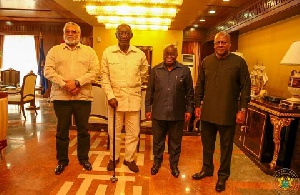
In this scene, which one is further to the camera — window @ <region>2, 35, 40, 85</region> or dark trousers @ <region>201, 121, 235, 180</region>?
window @ <region>2, 35, 40, 85</region>

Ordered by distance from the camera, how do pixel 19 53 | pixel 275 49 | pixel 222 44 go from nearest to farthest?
1. pixel 222 44
2. pixel 275 49
3. pixel 19 53

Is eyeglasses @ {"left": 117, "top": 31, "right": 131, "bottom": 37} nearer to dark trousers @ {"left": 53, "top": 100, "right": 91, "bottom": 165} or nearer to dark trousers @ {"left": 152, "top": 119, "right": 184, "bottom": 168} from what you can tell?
dark trousers @ {"left": 53, "top": 100, "right": 91, "bottom": 165}

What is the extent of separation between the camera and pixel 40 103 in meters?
7.75

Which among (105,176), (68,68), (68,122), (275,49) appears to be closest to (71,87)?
(68,68)

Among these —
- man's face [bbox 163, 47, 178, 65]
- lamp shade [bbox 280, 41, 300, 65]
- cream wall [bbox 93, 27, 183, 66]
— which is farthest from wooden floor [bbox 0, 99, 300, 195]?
cream wall [bbox 93, 27, 183, 66]

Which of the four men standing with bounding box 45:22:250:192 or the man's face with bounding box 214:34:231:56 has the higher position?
the man's face with bounding box 214:34:231:56

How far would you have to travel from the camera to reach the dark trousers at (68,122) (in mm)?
2672

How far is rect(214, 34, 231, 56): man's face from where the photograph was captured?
2.35 metres

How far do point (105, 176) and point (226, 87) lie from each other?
150 cm

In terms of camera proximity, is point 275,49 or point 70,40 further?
point 275,49

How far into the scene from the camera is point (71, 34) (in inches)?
102

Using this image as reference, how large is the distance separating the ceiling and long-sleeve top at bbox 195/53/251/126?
207 cm

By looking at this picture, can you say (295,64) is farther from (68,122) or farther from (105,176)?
(68,122)

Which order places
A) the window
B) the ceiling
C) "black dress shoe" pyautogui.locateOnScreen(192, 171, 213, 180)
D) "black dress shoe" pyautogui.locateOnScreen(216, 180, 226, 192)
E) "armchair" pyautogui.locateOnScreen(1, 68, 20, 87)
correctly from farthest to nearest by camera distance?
the window, "armchair" pyautogui.locateOnScreen(1, 68, 20, 87), the ceiling, "black dress shoe" pyautogui.locateOnScreen(192, 171, 213, 180), "black dress shoe" pyautogui.locateOnScreen(216, 180, 226, 192)
